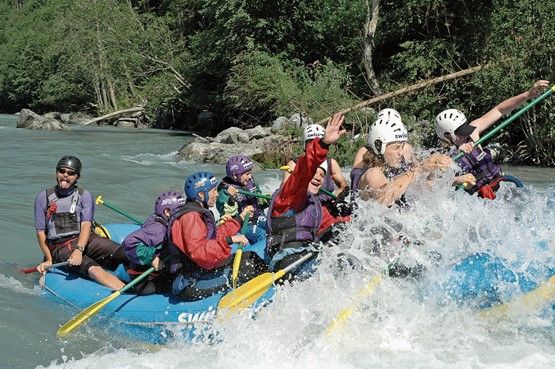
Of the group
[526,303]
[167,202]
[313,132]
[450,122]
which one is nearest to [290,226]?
[167,202]

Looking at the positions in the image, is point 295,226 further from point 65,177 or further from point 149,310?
point 65,177

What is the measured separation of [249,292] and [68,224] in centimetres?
251

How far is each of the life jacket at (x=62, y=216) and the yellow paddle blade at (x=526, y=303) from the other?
3.71 metres

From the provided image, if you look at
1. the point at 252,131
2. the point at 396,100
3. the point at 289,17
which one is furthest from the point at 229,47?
the point at 396,100

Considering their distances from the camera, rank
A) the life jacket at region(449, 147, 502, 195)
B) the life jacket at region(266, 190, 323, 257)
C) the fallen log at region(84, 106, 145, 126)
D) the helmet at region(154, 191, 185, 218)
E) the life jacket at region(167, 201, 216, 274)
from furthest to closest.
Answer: the fallen log at region(84, 106, 145, 126) → the life jacket at region(449, 147, 502, 195) → the helmet at region(154, 191, 185, 218) → the life jacket at region(167, 201, 216, 274) → the life jacket at region(266, 190, 323, 257)

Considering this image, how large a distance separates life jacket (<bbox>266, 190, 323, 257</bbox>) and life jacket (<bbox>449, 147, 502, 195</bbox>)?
1728 millimetres

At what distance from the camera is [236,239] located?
199 inches

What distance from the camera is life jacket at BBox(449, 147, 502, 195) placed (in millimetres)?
5785

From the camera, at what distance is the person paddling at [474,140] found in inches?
222

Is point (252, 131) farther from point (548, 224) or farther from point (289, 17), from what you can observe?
point (548, 224)

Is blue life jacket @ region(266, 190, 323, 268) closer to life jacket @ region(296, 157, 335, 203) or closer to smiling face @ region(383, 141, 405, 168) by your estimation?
smiling face @ region(383, 141, 405, 168)

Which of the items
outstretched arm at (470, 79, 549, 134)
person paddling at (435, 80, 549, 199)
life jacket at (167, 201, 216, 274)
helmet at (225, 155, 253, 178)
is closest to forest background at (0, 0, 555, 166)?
helmet at (225, 155, 253, 178)

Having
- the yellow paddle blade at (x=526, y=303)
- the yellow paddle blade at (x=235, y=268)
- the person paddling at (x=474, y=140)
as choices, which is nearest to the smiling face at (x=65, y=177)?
the yellow paddle blade at (x=235, y=268)

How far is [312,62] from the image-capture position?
2286cm
